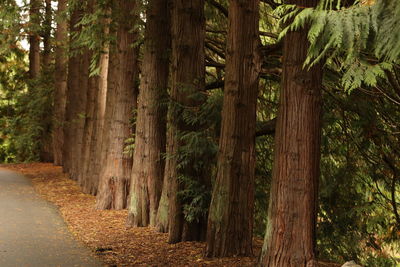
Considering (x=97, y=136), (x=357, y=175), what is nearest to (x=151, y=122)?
(x=357, y=175)

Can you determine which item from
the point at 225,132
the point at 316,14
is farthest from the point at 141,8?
the point at 316,14

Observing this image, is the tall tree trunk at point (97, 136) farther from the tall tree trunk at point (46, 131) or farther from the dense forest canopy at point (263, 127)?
the tall tree trunk at point (46, 131)

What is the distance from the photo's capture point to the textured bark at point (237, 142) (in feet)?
28.2

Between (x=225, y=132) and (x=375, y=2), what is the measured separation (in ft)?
14.0

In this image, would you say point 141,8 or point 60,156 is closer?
point 141,8

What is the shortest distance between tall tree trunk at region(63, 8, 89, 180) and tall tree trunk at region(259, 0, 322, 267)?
14615 mm

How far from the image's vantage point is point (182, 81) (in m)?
10.4

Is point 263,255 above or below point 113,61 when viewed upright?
below

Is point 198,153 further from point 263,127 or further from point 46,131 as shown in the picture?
point 46,131

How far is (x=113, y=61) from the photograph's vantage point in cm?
1584

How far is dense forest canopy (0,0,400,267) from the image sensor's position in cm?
678

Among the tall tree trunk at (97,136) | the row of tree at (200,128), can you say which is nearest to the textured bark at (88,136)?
the tall tree trunk at (97,136)

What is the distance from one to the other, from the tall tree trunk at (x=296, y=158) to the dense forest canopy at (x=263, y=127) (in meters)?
0.01

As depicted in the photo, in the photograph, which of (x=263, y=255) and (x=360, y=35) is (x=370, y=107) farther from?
(x=360, y=35)
